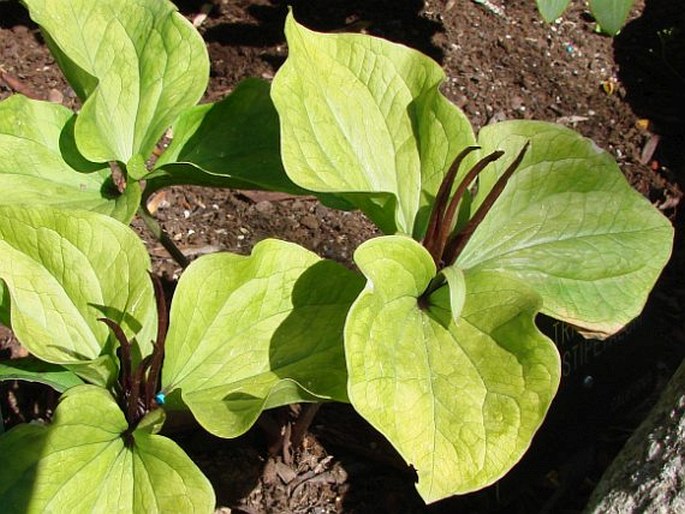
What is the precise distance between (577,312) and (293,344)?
396 mm

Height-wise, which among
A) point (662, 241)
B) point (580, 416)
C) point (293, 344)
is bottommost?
point (580, 416)

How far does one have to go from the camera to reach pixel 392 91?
1314 millimetres

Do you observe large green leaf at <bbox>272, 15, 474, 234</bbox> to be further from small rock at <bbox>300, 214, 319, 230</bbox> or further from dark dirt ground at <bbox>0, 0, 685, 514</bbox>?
small rock at <bbox>300, 214, 319, 230</bbox>

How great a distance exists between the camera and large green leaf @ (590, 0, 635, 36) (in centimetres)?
170

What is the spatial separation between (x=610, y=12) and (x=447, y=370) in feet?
3.02

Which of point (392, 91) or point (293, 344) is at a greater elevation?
point (392, 91)

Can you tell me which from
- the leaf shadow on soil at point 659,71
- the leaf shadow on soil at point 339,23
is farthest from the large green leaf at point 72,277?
the leaf shadow on soil at point 659,71

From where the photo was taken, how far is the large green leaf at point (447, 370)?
1063 millimetres

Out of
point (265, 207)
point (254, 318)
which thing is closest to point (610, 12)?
point (265, 207)

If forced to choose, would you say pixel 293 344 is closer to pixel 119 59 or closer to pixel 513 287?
pixel 513 287

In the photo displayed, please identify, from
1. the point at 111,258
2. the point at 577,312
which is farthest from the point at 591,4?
the point at 111,258

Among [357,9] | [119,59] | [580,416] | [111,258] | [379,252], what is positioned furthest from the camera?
[357,9]

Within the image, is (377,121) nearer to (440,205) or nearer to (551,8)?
(440,205)

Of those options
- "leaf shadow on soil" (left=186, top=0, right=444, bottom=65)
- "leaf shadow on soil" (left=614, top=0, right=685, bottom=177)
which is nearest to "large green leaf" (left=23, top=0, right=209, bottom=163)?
"leaf shadow on soil" (left=186, top=0, right=444, bottom=65)
